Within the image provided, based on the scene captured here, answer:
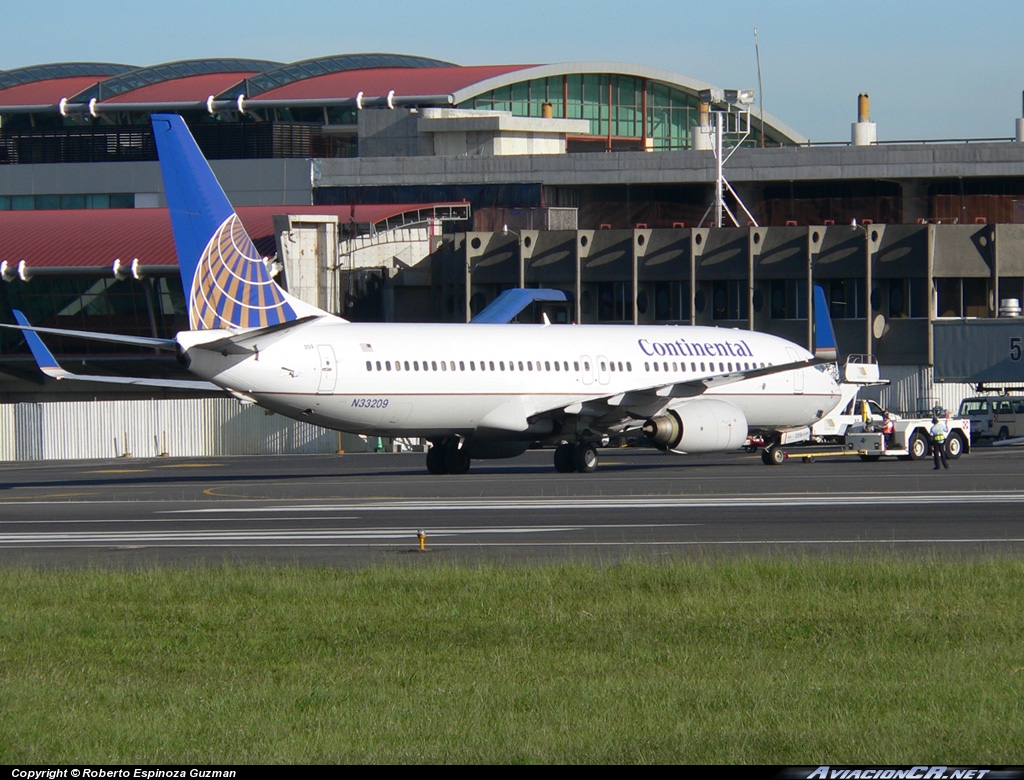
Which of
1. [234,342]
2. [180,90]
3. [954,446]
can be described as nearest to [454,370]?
[234,342]

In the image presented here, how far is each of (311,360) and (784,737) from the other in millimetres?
24760

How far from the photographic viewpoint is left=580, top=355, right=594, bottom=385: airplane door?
1464 inches

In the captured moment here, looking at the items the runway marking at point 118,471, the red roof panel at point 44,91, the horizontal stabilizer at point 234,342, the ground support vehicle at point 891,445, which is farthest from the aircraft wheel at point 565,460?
the red roof panel at point 44,91

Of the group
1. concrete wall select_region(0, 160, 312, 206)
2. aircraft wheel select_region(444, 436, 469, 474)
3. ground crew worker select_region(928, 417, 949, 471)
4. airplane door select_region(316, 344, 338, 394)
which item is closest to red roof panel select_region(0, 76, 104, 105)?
concrete wall select_region(0, 160, 312, 206)

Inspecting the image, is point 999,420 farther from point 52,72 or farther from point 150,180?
point 52,72

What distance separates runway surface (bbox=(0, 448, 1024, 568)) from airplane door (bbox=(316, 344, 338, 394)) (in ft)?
7.38

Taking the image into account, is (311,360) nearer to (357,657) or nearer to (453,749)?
(357,657)

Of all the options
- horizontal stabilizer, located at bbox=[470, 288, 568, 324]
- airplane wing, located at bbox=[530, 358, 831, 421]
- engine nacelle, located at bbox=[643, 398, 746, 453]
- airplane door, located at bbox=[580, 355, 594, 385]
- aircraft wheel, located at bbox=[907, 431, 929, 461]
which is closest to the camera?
engine nacelle, located at bbox=[643, 398, 746, 453]

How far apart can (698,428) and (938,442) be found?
20.5 ft

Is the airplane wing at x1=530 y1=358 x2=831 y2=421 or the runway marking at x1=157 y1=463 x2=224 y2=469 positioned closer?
the airplane wing at x1=530 y1=358 x2=831 y2=421

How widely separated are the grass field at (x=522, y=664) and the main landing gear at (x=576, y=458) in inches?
799

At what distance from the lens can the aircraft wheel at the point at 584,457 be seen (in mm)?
36656

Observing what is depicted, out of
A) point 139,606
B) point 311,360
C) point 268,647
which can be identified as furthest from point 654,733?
point 311,360

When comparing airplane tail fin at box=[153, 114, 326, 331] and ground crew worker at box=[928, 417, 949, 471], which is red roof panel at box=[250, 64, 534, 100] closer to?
ground crew worker at box=[928, 417, 949, 471]
